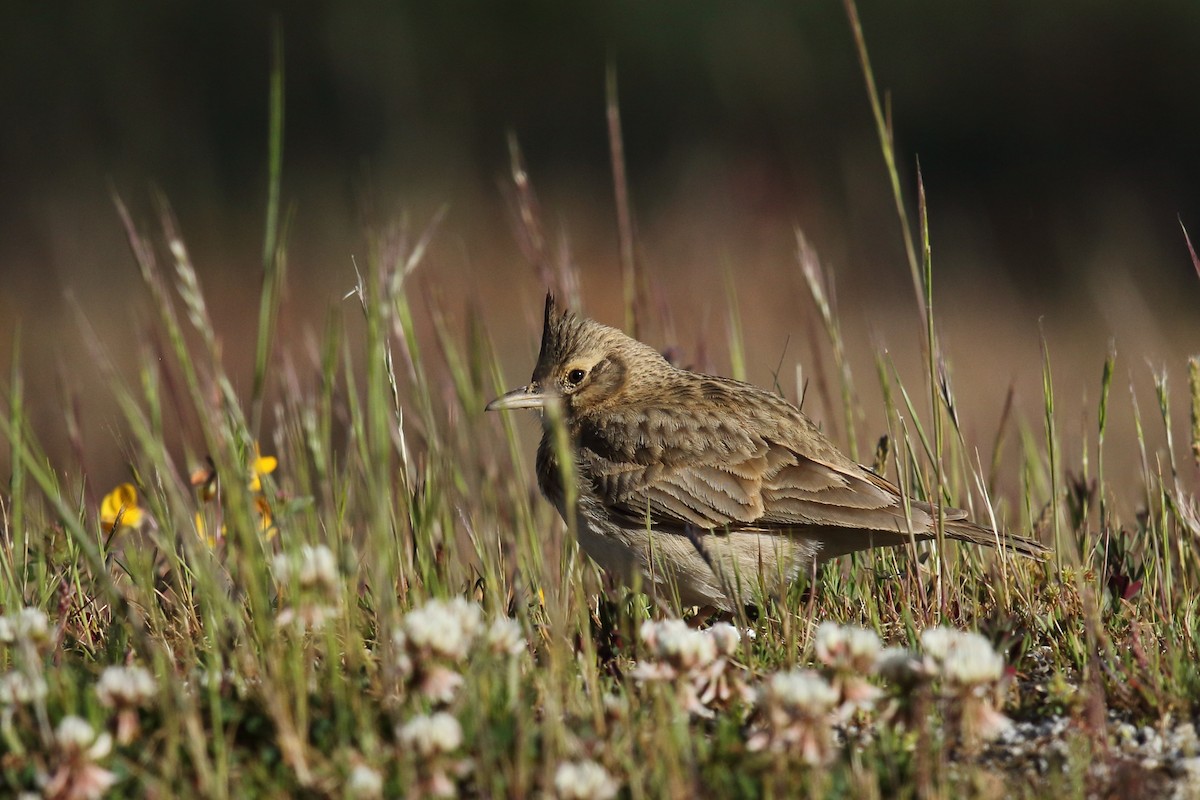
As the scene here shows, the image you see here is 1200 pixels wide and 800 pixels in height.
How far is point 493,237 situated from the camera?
12.3 metres

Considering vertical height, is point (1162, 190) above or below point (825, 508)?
above

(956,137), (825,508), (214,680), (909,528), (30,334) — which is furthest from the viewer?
(956,137)

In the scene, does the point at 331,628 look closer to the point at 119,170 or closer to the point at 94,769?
the point at 94,769

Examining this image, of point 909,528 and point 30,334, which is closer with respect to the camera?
point 909,528

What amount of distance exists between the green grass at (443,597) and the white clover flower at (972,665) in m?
0.08

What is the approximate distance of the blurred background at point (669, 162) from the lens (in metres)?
10.8


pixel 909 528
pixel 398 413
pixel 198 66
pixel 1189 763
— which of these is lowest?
pixel 1189 763

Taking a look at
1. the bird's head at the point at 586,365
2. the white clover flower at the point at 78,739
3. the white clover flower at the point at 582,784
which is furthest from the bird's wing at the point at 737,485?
the white clover flower at the point at 78,739

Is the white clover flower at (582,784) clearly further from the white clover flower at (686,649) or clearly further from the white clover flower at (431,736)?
the white clover flower at (686,649)

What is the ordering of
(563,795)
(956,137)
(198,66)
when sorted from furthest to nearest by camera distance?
(198,66) < (956,137) < (563,795)

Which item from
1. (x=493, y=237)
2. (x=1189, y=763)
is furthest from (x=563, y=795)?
(x=493, y=237)

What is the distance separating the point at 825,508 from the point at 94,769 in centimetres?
239

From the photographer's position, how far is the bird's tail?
4090mm

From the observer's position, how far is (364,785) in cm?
264
